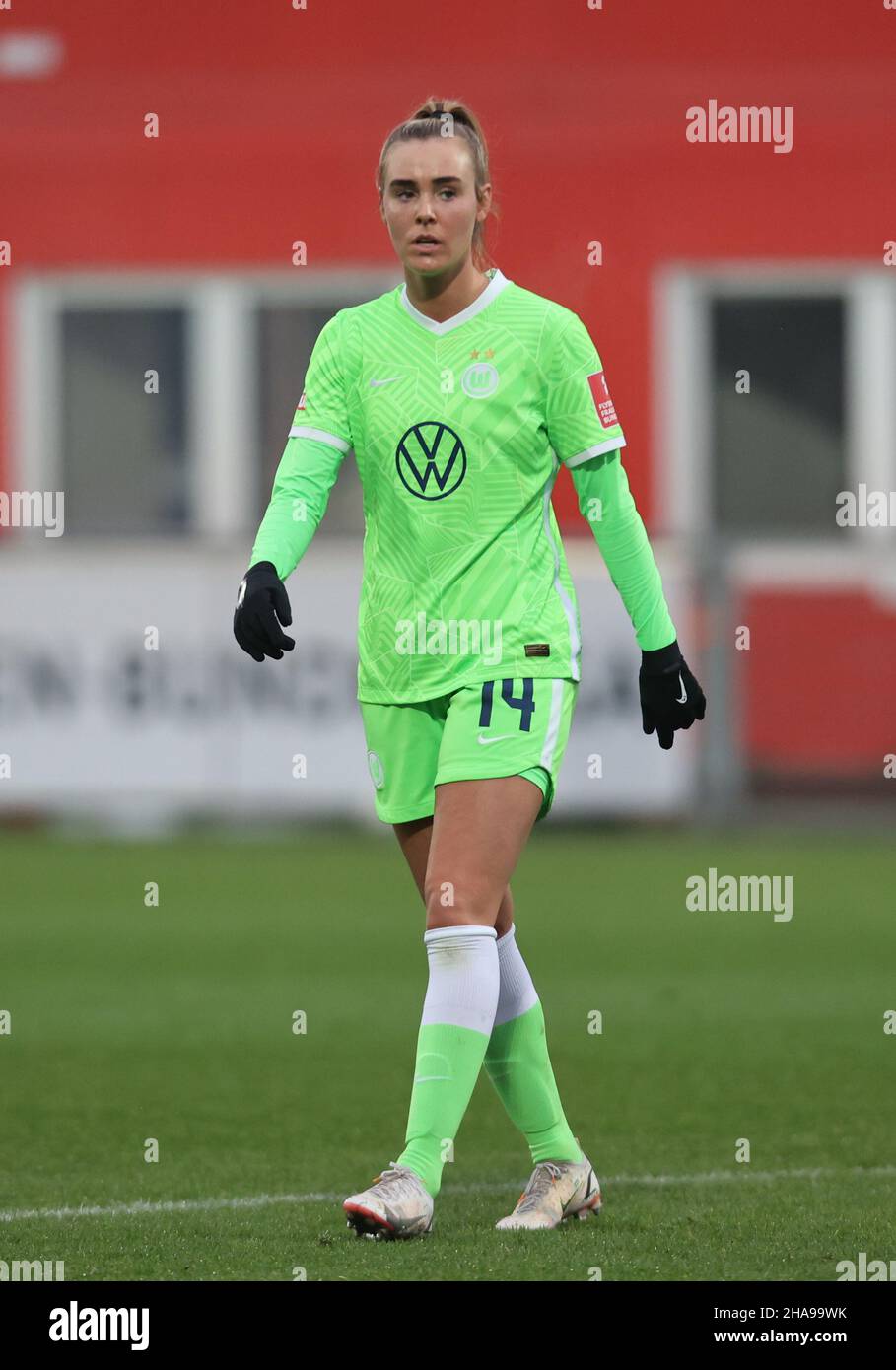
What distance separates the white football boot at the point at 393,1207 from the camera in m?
4.94

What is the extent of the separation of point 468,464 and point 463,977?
1.00m

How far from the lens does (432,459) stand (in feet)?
16.9

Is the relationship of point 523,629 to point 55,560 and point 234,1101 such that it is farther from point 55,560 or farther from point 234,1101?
point 55,560

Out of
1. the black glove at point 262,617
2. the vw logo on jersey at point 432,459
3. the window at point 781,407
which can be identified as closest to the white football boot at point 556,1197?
the black glove at point 262,617

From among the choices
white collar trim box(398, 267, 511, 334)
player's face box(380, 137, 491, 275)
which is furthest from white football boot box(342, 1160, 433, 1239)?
player's face box(380, 137, 491, 275)

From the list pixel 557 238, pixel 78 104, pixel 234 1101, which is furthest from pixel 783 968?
pixel 78 104

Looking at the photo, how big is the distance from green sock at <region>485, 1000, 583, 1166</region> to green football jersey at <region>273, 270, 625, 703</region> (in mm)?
740

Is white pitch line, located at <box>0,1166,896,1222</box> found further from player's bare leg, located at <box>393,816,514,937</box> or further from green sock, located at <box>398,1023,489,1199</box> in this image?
player's bare leg, located at <box>393,816,514,937</box>

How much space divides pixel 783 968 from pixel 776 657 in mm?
5200

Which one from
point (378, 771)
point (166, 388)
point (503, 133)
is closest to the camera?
point (378, 771)

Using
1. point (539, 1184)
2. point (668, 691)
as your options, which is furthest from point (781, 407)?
point (539, 1184)

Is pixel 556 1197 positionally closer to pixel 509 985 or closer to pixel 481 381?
pixel 509 985

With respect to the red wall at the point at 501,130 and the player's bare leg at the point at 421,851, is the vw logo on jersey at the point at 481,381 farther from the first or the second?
the red wall at the point at 501,130

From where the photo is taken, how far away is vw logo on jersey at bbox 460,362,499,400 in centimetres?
514
